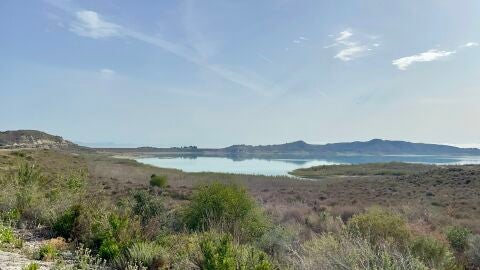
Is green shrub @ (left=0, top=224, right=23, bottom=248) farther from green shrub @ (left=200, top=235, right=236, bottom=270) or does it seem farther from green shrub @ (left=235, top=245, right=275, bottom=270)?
green shrub @ (left=235, top=245, right=275, bottom=270)

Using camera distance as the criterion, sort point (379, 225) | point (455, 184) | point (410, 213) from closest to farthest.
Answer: point (379, 225), point (410, 213), point (455, 184)

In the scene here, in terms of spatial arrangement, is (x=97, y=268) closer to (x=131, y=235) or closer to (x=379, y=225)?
(x=131, y=235)

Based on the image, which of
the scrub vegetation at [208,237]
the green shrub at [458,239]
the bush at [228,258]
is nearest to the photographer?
the bush at [228,258]

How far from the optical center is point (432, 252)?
980cm

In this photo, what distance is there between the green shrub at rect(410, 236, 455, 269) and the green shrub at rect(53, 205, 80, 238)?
7900mm

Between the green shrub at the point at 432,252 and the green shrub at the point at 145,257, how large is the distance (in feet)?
19.4

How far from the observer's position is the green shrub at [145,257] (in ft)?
23.4

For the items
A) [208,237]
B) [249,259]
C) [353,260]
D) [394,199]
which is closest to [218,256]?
[249,259]

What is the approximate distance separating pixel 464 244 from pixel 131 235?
9.78m

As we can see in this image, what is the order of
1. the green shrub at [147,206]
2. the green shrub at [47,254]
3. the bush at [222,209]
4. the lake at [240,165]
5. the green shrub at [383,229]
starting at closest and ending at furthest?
the green shrub at [47,254]
the green shrub at [383,229]
the bush at [222,209]
the green shrub at [147,206]
the lake at [240,165]

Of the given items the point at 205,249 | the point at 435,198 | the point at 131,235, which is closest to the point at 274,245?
the point at 131,235

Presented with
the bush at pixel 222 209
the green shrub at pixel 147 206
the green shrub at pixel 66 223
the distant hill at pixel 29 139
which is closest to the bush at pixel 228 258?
Answer: the green shrub at pixel 66 223

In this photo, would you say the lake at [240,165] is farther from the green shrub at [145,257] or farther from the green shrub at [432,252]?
the green shrub at [145,257]

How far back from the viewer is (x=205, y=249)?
6324mm
